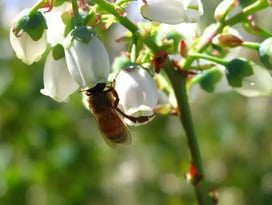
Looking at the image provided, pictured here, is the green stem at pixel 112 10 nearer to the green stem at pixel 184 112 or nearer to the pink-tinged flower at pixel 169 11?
the pink-tinged flower at pixel 169 11

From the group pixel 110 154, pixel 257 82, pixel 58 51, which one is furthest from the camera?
pixel 110 154

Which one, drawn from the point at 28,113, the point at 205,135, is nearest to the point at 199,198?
the point at 28,113

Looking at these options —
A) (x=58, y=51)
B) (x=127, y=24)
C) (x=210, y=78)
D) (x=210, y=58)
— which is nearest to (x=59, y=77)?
(x=58, y=51)

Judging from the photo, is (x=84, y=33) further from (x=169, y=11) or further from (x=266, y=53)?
(x=266, y=53)

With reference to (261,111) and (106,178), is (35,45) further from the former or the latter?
(261,111)

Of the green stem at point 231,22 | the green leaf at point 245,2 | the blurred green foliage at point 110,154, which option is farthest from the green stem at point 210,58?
the blurred green foliage at point 110,154

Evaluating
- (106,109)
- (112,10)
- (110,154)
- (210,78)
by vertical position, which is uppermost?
(112,10)
